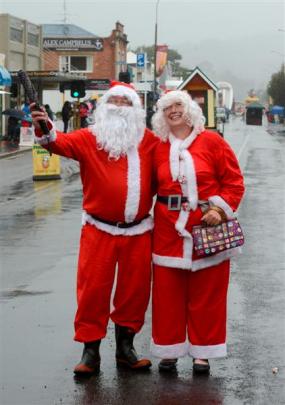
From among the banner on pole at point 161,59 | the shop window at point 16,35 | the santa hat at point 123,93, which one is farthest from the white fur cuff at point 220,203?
the banner on pole at point 161,59

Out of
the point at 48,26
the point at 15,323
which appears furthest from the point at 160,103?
the point at 48,26

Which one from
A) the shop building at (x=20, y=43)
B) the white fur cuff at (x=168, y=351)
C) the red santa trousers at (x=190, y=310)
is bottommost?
the white fur cuff at (x=168, y=351)

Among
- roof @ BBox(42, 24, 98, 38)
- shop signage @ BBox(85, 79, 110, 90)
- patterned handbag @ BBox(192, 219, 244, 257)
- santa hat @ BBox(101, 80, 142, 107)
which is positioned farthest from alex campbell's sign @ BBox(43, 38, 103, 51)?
patterned handbag @ BBox(192, 219, 244, 257)

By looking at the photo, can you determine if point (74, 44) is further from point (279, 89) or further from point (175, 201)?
point (175, 201)

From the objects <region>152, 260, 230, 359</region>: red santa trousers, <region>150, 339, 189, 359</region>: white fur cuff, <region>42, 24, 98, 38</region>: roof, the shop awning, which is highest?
<region>42, 24, 98, 38</region>: roof

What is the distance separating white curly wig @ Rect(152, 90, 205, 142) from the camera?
5047mm

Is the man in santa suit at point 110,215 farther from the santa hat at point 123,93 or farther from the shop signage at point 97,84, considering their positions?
the shop signage at point 97,84

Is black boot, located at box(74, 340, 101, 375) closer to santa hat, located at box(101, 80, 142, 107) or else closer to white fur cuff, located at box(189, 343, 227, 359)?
white fur cuff, located at box(189, 343, 227, 359)

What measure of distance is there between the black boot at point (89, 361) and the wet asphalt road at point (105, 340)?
0.24ft

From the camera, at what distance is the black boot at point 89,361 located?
5.03m

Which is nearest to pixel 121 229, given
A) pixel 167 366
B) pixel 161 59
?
pixel 167 366

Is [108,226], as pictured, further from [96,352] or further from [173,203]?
[96,352]

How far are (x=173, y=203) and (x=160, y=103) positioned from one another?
2.16 feet

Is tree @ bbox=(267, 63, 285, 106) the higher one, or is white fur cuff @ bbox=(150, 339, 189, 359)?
tree @ bbox=(267, 63, 285, 106)
